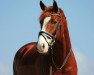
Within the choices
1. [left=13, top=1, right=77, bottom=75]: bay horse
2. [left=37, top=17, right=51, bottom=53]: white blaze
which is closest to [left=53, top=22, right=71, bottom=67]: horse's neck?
[left=13, top=1, right=77, bottom=75]: bay horse

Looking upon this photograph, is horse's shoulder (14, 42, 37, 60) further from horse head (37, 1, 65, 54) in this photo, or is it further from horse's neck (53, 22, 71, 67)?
horse head (37, 1, 65, 54)

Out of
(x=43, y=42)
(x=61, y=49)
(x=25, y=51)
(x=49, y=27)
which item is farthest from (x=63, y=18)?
(x=25, y=51)

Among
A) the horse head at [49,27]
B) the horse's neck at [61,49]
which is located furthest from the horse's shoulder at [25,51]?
the horse head at [49,27]

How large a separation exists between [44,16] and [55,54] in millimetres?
1046

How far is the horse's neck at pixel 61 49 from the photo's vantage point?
387 inches

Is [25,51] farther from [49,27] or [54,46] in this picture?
[49,27]

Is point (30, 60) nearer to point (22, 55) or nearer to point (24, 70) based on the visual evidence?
point (24, 70)

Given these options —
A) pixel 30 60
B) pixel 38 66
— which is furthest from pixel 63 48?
pixel 30 60

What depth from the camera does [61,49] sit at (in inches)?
390

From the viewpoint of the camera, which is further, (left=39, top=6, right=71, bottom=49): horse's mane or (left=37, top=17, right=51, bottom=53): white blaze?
(left=39, top=6, right=71, bottom=49): horse's mane

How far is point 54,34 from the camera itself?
9484mm

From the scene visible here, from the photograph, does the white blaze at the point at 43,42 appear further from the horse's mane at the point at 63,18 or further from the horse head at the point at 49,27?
the horse's mane at the point at 63,18

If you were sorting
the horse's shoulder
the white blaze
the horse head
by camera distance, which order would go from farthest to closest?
the horse's shoulder → the horse head → the white blaze

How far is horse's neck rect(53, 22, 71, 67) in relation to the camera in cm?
Answer: 982
